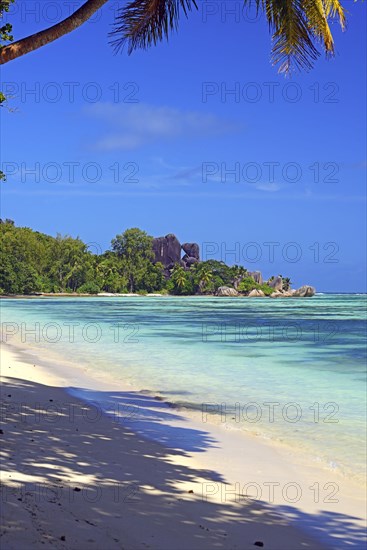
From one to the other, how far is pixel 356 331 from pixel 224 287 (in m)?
126

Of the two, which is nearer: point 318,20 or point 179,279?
point 318,20

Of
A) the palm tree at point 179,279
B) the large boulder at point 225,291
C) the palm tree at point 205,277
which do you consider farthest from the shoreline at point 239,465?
the large boulder at point 225,291

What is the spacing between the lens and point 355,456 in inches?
376

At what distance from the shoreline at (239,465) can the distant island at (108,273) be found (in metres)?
107

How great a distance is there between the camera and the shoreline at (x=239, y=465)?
6473 millimetres

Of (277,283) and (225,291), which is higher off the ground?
(277,283)

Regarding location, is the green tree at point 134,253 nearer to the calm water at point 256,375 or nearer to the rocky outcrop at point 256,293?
the rocky outcrop at point 256,293

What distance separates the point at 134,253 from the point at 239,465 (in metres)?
153

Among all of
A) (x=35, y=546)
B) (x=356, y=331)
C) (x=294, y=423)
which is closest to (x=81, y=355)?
(x=294, y=423)

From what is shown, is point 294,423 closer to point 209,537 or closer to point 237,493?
point 237,493

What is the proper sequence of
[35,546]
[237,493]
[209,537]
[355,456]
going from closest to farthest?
1. [35,546]
2. [209,537]
3. [237,493]
4. [355,456]

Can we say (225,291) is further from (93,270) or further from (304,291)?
(93,270)

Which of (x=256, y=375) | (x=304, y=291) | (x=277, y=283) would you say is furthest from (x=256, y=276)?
(x=256, y=375)

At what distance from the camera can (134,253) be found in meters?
160
